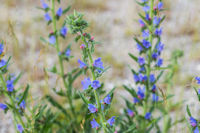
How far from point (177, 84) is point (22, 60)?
3.02 m

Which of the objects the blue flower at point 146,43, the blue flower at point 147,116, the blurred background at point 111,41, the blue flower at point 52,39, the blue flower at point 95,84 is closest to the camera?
the blue flower at point 95,84

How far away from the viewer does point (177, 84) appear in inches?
159

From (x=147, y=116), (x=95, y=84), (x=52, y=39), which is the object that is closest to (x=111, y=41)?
(x=52, y=39)

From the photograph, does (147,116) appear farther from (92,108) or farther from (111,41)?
(111,41)

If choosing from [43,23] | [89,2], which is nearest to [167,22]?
[89,2]

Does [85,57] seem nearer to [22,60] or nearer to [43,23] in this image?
[22,60]

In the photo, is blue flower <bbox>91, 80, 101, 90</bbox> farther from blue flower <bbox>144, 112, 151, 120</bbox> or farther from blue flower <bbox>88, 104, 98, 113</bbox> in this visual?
blue flower <bbox>144, 112, 151, 120</bbox>

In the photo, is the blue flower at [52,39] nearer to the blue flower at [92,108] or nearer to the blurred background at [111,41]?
the blurred background at [111,41]

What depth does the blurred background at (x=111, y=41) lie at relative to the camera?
4055mm

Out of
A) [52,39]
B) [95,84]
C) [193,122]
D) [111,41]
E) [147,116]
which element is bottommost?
[193,122]

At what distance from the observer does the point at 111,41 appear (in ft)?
17.9

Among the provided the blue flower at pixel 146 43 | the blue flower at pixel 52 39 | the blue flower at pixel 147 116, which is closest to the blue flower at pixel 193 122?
the blue flower at pixel 147 116

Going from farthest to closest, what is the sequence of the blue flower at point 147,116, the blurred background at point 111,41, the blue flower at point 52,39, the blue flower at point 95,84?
the blurred background at point 111,41, the blue flower at point 52,39, the blue flower at point 147,116, the blue flower at point 95,84

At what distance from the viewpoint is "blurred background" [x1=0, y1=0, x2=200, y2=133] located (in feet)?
13.3
